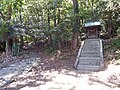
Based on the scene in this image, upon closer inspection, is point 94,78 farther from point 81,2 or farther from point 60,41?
point 81,2

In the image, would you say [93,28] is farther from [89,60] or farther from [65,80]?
[65,80]

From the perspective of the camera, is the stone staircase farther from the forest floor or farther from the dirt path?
the dirt path

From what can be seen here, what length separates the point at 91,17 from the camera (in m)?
15.8

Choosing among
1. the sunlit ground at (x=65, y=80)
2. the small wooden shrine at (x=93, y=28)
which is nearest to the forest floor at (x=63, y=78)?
the sunlit ground at (x=65, y=80)

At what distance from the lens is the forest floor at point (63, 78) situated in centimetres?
752

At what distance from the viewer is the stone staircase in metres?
11.0

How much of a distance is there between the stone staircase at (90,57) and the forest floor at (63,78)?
41 cm

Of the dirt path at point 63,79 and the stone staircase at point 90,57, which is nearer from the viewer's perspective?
the dirt path at point 63,79

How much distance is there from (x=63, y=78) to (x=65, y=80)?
14.5 inches

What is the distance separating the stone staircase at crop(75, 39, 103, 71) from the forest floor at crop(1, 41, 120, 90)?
410 mm

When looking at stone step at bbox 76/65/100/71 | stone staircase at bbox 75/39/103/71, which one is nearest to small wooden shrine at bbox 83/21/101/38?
stone staircase at bbox 75/39/103/71

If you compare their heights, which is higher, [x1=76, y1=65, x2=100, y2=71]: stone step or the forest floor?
the forest floor

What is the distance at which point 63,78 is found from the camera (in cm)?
869

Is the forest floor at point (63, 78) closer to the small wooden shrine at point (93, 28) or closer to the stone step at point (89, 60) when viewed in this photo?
the stone step at point (89, 60)
